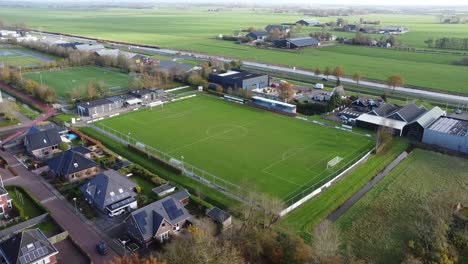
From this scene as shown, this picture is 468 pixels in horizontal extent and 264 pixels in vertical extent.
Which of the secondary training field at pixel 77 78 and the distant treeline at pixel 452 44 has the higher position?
the distant treeline at pixel 452 44

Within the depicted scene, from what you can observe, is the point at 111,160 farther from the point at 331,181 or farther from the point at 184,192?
the point at 331,181

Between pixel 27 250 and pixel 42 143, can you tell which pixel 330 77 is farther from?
pixel 27 250

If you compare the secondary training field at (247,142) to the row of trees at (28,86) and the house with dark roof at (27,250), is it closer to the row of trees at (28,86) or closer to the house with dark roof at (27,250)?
the row of trees at (28,86)

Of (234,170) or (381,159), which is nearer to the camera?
(234,170)

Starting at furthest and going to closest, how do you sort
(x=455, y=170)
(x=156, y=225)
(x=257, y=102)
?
1. (x=257, y=102)
2. (x=455, y=170)
3. (x=156, y=225)

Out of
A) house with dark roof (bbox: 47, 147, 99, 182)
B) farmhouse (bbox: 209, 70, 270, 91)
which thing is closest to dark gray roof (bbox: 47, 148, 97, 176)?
house with dark roof (bbox: 47, 147, 99, 182)

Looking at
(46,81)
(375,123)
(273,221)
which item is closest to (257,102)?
(375,123)

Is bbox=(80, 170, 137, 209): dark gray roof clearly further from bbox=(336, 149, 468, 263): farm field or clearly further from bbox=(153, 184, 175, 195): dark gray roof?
bbox=(336, 149, 468, 263): farm field

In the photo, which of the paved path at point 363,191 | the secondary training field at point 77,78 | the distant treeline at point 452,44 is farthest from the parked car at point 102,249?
the distant treeline at point 452,44
